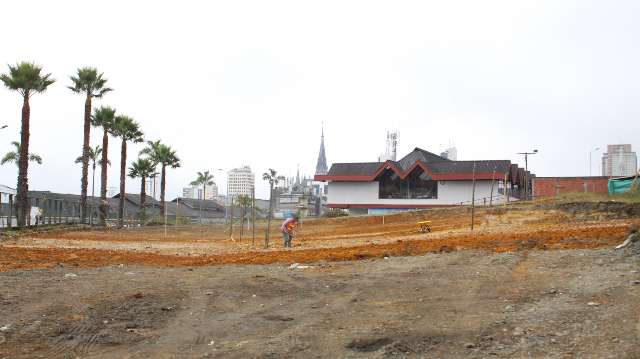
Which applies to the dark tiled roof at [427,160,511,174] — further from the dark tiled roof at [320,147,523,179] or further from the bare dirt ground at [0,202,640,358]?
the bare dirt ground at [0,202,640,358]

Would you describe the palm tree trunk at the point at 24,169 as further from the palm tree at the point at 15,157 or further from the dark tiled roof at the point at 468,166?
the dark tiled roof at the point at 468,166

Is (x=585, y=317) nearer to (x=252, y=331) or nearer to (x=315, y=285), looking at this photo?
(x=252, y=331)

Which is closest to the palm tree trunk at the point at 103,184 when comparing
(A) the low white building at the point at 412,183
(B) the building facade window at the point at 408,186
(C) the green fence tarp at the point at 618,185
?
(A) the low white building at the point at 412,183

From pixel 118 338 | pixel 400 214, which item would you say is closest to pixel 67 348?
pixel 118 338

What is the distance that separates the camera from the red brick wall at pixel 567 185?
45406 mm

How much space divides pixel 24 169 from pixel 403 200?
35.8m

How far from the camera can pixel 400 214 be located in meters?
43.3

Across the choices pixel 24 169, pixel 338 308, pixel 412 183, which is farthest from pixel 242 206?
pixel 338 308

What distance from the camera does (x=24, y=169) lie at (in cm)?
3006

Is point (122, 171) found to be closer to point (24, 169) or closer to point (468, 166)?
point (24, 169)

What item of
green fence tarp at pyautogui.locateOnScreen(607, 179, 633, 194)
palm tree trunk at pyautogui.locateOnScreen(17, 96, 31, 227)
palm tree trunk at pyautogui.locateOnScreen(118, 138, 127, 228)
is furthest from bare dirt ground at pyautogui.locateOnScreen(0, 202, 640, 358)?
palm tree trunk at pyautogui.locateOnScreen(118, 138, 127, 228)

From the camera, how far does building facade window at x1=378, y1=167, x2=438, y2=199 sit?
170ft

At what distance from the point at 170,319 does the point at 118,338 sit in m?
0.97

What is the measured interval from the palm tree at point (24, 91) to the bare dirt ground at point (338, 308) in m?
21.5
